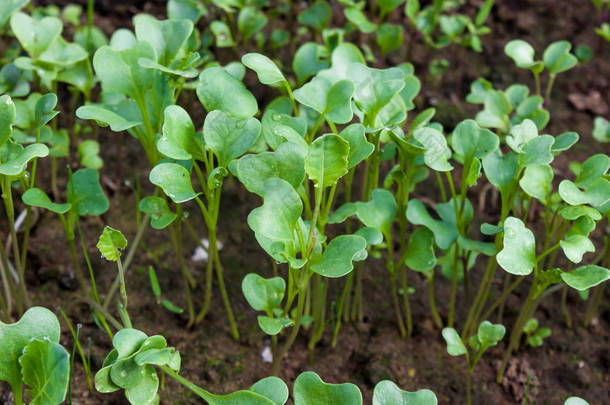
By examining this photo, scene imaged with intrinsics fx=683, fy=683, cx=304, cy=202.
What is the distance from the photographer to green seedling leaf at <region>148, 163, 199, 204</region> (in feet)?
3.72

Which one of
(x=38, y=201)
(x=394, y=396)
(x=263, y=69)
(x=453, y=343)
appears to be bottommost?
(x=453, y=343)

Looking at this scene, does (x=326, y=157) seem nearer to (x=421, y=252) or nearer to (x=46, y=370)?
(x=421, y=252)

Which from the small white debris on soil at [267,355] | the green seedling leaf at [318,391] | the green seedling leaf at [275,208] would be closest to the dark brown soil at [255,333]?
the small white debris on soil at [267,355]

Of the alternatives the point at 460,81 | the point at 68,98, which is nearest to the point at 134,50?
the point at 68,98

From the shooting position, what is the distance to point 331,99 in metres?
1.24

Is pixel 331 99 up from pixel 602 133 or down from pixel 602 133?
up

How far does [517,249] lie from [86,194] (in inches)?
32.9

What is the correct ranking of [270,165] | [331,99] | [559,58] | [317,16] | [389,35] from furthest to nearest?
Result: 1. [317,16]
2. [389,35]
3. [559,58]
4. [331,99]
5. [270,165]

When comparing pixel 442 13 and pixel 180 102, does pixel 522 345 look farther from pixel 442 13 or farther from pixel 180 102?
pixel 442 13

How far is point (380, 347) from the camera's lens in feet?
5.09

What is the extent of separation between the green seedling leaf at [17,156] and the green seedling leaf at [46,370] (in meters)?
0.27

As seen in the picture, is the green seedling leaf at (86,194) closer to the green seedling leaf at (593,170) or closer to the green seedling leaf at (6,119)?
the green seedling leaf at (6,119)

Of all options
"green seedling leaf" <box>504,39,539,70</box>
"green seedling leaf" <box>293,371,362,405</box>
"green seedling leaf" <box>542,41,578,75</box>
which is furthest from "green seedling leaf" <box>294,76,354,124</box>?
"green seedling leaf" <box>542,41,578,75</box>

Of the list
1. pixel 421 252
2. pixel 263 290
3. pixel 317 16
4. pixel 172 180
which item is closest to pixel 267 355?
pixel 263 290
